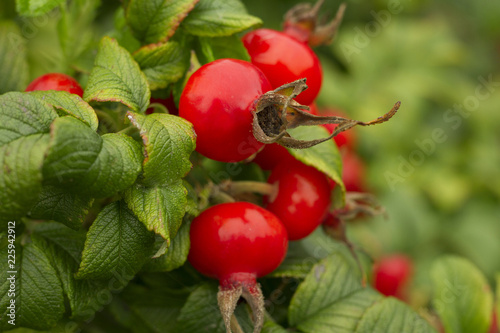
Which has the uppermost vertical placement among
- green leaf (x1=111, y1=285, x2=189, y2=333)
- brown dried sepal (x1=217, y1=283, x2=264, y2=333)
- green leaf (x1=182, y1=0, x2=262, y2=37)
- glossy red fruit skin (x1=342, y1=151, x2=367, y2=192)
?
green leaf (x1=182, y1=0, x2=262, y2=37)

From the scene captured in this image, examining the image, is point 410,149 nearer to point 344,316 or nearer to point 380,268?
point 380,268

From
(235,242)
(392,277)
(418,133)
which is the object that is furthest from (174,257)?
(418,133)

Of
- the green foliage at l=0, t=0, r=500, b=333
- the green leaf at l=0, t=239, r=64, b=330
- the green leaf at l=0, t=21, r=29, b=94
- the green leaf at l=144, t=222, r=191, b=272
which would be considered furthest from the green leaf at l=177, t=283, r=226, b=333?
the green leaf at l=0, t=21, r=29, b=94

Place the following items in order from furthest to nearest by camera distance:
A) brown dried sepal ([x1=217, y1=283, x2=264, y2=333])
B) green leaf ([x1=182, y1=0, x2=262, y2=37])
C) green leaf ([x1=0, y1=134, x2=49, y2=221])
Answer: green leaf ([x1=182, y1=0, x2=262, y2=37]) → brown dried sepal ([x1=217, y1=283, x2=264, y2=333]) → green leaf ([x1=0, y1=134, x2=49, y2=221])

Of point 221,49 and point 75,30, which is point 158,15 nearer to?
point 221,49

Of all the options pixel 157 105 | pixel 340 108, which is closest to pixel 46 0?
pixel 157 105

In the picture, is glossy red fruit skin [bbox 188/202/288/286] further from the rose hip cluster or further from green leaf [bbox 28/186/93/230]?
green leaf [bbox 28/186/93/230]

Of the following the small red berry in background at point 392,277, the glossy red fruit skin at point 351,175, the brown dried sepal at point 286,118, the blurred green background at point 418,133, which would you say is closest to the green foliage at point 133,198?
the brown dried sepal at point 286,118

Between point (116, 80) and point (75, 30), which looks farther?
point (75, 30)
